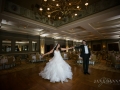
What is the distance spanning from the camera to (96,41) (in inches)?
639

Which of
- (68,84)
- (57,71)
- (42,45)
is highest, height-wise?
(42,45)

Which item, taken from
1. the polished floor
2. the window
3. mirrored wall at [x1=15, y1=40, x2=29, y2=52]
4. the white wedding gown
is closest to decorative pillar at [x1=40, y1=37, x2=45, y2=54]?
mirrored wall at [x1=15, y1=40, x2=29, y2=52]

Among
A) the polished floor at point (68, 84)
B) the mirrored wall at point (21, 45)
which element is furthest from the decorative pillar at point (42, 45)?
the polished floor at point (68, 84)

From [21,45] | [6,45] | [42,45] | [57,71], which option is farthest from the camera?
[42,45]

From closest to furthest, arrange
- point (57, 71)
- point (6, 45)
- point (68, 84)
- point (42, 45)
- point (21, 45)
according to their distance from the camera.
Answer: point (68, 84) → point (57, 71) → point (6, 45) → point (21, 45) → point (42, 45)

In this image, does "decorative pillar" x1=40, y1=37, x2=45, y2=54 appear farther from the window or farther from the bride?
the bride

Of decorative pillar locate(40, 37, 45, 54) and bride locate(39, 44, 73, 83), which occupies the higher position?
decorative pillar locate(40, 37, 45, 54)

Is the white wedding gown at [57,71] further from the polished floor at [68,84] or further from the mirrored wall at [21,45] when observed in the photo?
the mirrored wall at [21,45]

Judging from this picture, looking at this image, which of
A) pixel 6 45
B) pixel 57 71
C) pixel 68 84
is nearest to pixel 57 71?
pixel 57 71

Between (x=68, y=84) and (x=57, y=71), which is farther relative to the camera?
(x=57, y=71)

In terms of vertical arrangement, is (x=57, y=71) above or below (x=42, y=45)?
below

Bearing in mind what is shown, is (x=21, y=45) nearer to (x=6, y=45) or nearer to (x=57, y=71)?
(x=6, y=45)

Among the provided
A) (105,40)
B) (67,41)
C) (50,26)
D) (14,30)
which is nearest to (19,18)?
(50,26)

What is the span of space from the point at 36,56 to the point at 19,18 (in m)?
3.99
